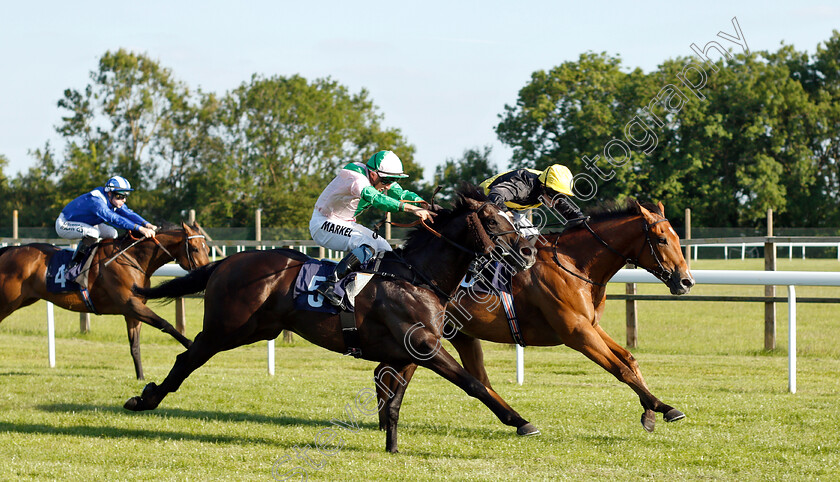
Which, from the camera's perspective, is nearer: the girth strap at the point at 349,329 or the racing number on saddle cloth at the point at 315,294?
the girth strap at the point at 349,329

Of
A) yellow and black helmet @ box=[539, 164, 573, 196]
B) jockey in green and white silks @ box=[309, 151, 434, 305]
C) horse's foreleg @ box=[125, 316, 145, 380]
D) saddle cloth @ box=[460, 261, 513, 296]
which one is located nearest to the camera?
jockey in green and white silks @ box=[309, 151, 434, 305]

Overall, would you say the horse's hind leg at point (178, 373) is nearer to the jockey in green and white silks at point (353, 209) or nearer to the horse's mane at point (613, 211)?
the jockey in green and white silks at point (353, 209)

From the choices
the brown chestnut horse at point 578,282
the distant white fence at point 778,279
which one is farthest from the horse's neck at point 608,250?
the distant white fence at point 778,279

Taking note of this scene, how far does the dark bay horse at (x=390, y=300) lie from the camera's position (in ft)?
16.4

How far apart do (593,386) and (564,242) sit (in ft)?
7.31

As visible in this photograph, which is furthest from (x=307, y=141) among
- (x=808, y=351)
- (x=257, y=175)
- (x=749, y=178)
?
(x=808, y=351)

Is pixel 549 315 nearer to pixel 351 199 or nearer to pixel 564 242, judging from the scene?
pixel 564 242

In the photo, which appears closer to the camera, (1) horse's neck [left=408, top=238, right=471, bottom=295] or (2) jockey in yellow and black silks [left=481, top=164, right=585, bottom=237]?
(1) horse's neck [left=408, top=238, right=471, bottom=295]

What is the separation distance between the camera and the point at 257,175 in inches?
1519

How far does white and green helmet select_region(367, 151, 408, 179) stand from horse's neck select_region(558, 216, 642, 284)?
1.45m

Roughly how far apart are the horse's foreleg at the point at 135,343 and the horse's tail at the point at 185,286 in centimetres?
286

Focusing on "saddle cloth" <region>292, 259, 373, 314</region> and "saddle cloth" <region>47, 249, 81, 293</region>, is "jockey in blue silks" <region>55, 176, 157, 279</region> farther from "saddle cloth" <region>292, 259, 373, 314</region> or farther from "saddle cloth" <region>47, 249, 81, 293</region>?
"saddle cloth" <region>292, 259, 373, 314</region>

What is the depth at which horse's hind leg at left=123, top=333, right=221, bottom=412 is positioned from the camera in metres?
5.59

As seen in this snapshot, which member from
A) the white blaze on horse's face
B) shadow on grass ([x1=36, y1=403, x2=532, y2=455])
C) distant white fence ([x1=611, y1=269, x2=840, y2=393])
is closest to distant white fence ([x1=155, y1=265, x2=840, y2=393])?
distant white fence ([x1=611, y1=269, x2=840, y2=393])
